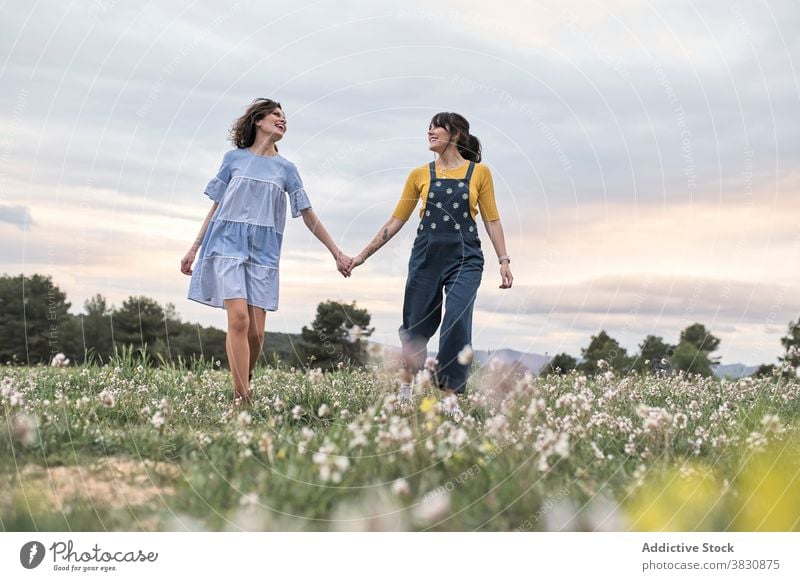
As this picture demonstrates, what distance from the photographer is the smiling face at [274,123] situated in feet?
25.2

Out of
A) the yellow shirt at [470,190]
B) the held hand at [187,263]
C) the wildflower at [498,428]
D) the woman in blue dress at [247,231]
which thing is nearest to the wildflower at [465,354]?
the yellow shirt at [470,190]

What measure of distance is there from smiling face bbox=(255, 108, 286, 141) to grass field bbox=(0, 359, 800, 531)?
278 centimetres

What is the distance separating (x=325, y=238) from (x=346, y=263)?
0.33 metres

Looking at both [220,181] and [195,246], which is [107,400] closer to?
[195,246]

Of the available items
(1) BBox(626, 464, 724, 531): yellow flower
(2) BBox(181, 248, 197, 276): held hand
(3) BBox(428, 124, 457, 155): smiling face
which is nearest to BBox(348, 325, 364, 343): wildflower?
(2) BBox(181, 248, 197, 276): held hand

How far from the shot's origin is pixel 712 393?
905 cm

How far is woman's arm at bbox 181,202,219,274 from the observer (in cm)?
782

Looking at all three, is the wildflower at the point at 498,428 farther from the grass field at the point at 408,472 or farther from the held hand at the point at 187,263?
the held hand at the point at 187,263

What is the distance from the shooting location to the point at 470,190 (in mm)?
7719

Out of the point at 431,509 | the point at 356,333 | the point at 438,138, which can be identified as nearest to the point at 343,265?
the point at 356,333

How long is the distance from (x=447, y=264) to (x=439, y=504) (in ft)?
11.1

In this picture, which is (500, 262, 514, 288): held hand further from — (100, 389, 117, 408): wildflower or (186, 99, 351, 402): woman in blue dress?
(100, 389, 117, 408): wildflower

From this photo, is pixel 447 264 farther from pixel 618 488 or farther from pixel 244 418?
pixel 618 488
